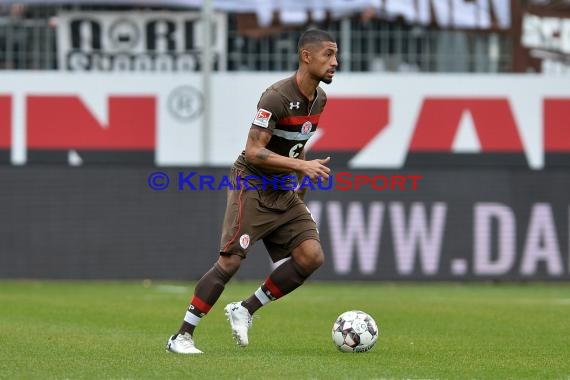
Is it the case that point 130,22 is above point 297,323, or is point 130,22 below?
above

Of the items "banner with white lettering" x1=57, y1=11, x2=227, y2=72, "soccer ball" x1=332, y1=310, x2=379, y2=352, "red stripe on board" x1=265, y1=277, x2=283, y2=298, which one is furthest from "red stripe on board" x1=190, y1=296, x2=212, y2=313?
"banner with white lettering" x1=57, y1=11, x2=227, y2=72

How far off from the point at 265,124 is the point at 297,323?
388cm

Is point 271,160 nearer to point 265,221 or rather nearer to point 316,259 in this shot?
point 265,221

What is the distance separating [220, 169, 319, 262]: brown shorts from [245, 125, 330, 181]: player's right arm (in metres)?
0.38

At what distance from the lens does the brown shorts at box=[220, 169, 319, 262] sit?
9602 mm

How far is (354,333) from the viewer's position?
31.8ft

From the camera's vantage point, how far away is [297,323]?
1282 cm

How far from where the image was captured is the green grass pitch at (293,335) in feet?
28.1

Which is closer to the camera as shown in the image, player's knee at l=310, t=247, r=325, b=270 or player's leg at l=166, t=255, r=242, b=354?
player's leg at l=166, t=255, r=242, b=354

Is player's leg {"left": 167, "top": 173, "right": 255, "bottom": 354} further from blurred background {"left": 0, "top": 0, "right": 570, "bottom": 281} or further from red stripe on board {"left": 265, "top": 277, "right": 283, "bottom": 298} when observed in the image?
blurred background {"left": 0, "top": 0, "right": 570, "bottom": 281}

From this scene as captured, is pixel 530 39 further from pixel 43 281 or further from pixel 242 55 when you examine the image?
pixel 43 281

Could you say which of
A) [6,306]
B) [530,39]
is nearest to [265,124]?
[6,306]

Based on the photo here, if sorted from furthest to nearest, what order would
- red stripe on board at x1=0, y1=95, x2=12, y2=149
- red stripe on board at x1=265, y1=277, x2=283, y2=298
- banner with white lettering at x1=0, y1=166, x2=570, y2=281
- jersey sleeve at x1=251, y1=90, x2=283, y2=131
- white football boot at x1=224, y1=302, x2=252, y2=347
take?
1. red stripe on board at x1=0, y1=95, x2=12, y2=149
2. banner with white lettering at x1=0, y1=166, x2=570, y2=281
3. red stripe on board at x1=265, y1=277, x2=283, y2=298
4. white football boot at x1=224, y1=302, x2=252, y2=347
5. jersey sleeve at x1=251, y1=90, x2=283, y2=131

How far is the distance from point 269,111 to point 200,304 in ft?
4.97
